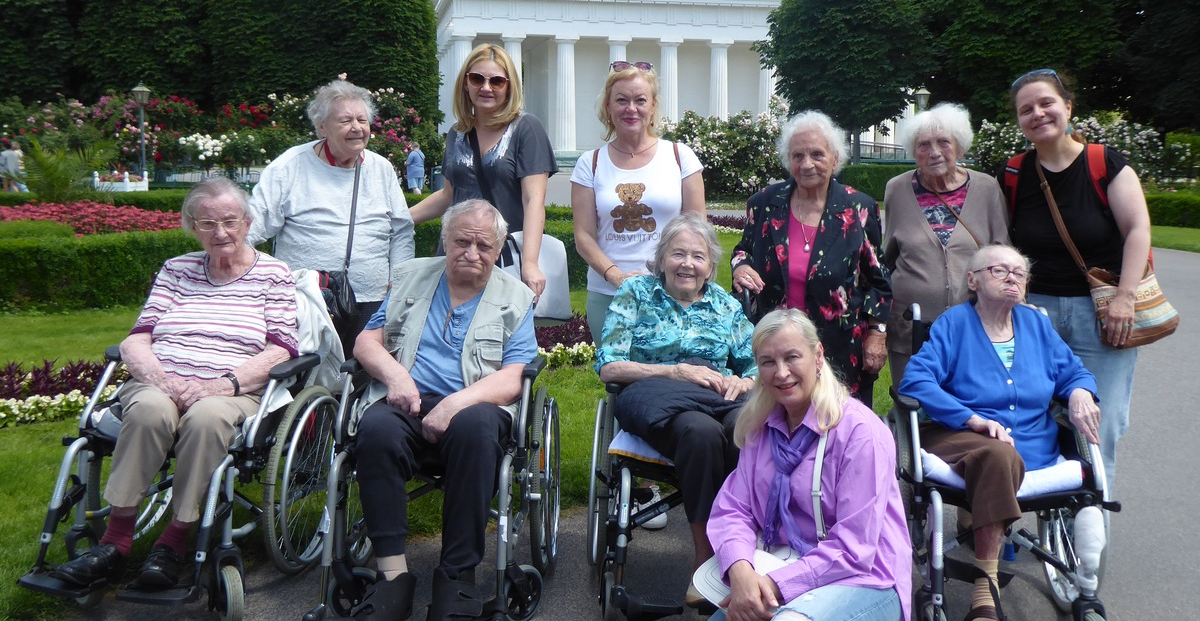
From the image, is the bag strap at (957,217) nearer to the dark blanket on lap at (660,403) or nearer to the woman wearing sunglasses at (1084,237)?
the woman wearing sunglasses at (1084,237)

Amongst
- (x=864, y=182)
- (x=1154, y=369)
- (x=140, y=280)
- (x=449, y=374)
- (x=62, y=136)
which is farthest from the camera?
(x=864, y=182)

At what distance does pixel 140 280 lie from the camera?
10891 millimetres

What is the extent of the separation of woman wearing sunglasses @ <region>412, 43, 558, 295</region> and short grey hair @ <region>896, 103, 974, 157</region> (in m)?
1.72

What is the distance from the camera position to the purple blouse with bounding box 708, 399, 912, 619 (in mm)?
2861

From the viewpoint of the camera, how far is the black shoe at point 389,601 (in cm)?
319

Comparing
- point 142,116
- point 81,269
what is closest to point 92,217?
point 81,269

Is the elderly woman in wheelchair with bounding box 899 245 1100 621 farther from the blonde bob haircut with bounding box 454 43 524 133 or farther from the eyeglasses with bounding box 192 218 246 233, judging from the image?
the eyeglasses with bounding box 192 218 246 233

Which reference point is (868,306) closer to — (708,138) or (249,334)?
(249,334)

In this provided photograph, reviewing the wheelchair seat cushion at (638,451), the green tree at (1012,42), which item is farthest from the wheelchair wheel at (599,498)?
the green tree at (1012,42)

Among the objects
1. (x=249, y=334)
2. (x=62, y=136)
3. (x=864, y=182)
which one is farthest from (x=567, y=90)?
(x=249, y=334)

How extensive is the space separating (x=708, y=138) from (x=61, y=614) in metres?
24.4

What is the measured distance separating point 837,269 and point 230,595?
2.72 meters

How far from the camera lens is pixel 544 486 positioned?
4.01 metres

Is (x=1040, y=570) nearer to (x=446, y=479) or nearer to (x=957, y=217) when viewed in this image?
(x=957, y=217)
